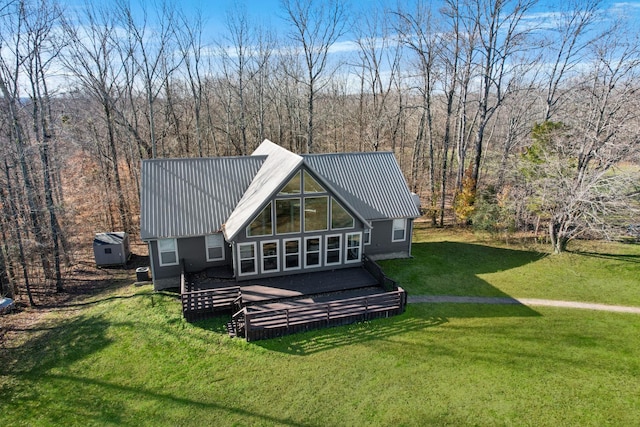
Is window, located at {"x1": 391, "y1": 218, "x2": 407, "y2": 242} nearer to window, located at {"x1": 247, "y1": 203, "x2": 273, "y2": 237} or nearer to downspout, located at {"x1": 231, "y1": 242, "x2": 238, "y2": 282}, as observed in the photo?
window, located at {"x1": 247, "y1": 203, "x2": 273, "y2": 237}

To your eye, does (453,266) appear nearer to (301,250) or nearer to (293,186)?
(301,250)

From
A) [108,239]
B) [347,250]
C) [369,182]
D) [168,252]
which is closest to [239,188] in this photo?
[168,252]

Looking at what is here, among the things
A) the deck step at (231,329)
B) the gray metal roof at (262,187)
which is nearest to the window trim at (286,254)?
the gray metal roof at (262,187)

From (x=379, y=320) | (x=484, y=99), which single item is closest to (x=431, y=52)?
(x=484, y=99)

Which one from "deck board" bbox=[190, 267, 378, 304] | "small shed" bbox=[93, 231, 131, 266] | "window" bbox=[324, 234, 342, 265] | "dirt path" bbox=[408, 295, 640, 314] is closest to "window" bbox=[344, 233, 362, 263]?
"window" bbox=[324, 234, 342, 265]

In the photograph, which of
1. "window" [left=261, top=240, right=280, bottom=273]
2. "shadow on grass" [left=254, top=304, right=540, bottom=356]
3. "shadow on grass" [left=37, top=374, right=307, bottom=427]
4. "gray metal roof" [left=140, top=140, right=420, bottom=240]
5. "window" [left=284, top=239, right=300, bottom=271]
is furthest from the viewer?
"window" [left=284, top=239, right=300, bottom=271]

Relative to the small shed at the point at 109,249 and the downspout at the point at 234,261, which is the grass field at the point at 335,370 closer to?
the downspout at the point at 234,261

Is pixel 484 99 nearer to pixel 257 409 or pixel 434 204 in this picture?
pixel 434 204
